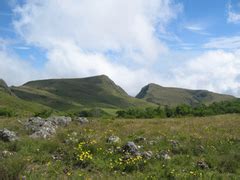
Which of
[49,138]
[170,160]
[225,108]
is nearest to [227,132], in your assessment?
[170,160]

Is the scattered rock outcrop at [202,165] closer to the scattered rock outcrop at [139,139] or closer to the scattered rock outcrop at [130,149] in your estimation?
the scattered rock outcrop at [130,149]

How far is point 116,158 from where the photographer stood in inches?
457

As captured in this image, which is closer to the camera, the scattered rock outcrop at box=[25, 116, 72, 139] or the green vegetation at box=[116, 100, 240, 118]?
the scattered rock outcrop at box=[25, 116, 72, 139]

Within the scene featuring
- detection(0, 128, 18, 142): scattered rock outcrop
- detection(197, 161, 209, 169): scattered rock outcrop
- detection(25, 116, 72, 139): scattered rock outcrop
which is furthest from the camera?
detection(25, 116, 72, 139): scattered rock outcrop

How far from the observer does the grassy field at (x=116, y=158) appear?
943 centimetres

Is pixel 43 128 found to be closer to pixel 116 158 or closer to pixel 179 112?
pixel 116 158

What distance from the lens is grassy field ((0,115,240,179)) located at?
9.43m

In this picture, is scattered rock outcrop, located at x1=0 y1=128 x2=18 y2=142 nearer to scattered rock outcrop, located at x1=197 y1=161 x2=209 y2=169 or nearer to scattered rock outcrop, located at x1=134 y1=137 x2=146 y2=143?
scattered rock outcrop, located at x1=134 y1=137 x2=146 y2=143

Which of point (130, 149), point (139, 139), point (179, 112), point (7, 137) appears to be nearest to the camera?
point (130, 149)

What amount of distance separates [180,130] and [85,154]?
798cm

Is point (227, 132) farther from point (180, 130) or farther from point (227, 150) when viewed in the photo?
point (227, 150)

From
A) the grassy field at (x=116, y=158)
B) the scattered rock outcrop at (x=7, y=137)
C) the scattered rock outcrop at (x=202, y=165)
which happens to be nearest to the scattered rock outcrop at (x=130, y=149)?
the grassy field at (x=116, y=158)

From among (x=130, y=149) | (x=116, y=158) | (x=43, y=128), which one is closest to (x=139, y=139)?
(x=130, y=149)

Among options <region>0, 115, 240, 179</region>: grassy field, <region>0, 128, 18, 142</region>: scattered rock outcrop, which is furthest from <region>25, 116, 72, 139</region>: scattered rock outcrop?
<region>0, 128, 18, 142</region>: scattered rock outcrop
